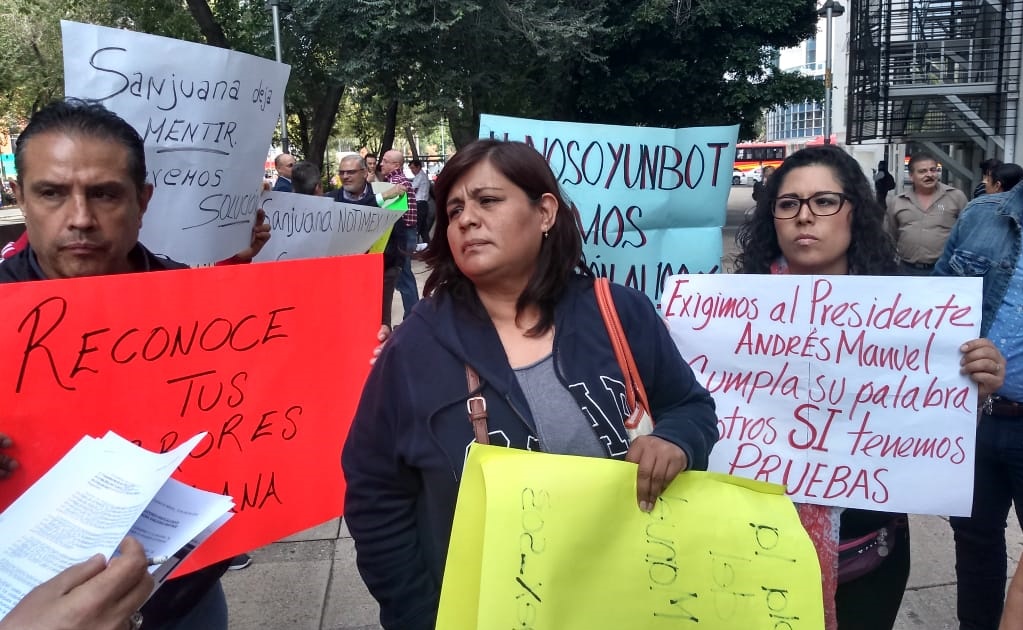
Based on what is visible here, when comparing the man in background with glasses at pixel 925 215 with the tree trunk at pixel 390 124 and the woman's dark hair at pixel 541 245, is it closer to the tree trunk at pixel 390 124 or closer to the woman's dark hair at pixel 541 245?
the woman's dark hair at pixel 541 245

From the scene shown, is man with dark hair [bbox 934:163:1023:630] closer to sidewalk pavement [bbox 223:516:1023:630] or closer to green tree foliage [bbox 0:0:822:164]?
sidewalk pavement [bbox 223:516:1023:630]

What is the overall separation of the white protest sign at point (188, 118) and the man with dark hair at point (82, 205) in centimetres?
65

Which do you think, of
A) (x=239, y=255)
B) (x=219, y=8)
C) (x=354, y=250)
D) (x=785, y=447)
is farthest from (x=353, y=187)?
(x=219, y=8)

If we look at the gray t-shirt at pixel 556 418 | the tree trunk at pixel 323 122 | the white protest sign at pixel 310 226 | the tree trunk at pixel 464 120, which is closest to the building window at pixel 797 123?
the tree trunk at pixel 464 120

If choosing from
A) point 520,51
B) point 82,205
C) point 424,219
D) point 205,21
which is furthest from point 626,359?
point 205,21

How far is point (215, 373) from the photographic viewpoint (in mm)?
1641

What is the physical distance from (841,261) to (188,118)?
2022 mm

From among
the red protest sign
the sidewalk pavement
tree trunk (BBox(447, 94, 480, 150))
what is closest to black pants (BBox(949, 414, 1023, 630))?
the sidewalk pavement

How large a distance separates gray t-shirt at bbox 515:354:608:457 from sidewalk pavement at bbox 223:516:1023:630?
2.09 m

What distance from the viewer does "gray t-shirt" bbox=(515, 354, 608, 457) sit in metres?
1.53

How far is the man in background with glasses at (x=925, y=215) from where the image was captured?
22.7 ft

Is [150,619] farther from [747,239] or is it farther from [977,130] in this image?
[977,130]

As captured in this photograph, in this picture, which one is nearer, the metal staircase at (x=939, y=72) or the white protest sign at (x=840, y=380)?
the white protest sign at (x=840, y=380)

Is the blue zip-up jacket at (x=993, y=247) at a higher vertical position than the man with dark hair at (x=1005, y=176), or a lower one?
lower
